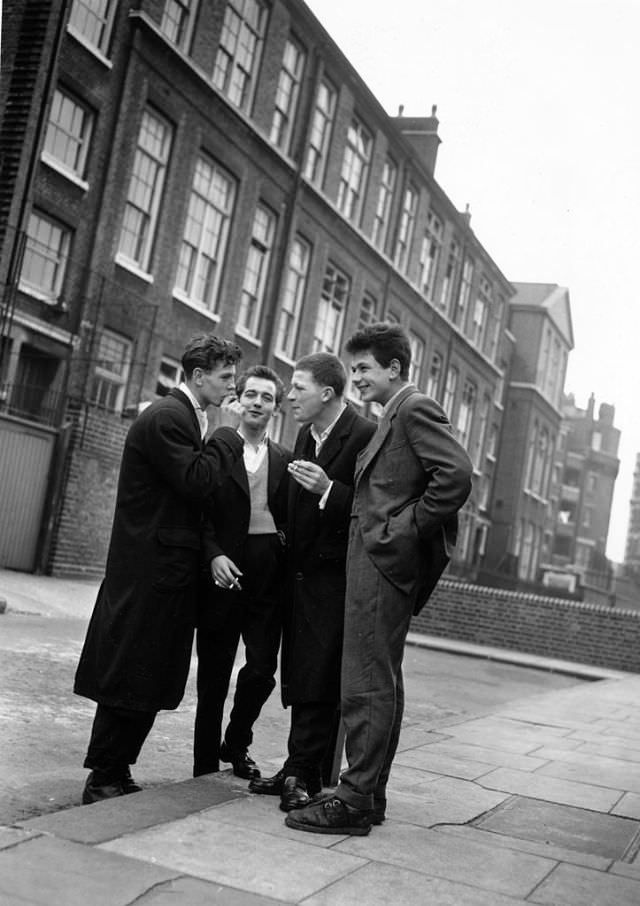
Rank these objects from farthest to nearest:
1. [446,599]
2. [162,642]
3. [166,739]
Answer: [446,599], [166,739], [162,642]

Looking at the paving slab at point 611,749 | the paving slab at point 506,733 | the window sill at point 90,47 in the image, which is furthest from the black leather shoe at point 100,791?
the window sill at point 90,47

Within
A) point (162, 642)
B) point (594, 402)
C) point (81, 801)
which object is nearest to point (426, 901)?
point (162, 642)

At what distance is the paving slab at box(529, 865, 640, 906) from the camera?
332 cm

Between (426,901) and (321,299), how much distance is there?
24.2 meters

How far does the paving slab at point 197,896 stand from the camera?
9.50 feet

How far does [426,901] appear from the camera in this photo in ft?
10.3

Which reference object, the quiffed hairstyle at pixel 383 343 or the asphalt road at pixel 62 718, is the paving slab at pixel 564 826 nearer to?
the asphalt road at pixel 62 718

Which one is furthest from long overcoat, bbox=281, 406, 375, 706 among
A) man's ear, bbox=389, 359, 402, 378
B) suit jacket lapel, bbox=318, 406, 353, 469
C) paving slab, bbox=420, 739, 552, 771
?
paving slab, bbox=420, 739, 552, 771

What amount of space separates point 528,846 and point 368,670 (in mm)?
891

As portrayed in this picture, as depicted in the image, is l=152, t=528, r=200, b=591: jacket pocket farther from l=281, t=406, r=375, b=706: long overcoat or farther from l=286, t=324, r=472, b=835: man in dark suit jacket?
l=286, t=324, r=472, b=835: man in dark suit jacket

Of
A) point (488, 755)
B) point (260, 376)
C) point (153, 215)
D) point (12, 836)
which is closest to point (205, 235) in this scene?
point (153, 215)

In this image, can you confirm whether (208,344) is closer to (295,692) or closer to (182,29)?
(295,692)

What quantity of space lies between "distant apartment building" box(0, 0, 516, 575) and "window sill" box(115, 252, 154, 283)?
0.12 feet

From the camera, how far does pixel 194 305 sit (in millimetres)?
20484
